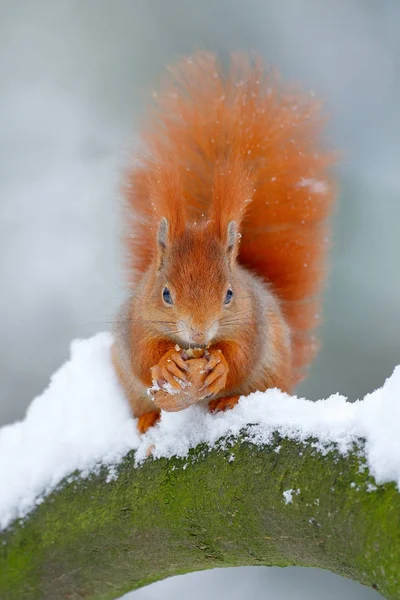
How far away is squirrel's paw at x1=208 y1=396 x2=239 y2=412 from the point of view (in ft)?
4.57

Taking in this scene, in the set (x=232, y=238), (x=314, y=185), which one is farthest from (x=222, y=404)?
(x=314, y=185)

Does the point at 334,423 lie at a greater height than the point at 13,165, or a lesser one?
lesser

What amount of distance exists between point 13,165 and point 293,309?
4.51 feet

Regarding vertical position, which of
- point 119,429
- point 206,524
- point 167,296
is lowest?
point 206,524

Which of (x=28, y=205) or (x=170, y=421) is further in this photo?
(x=28, y=205)

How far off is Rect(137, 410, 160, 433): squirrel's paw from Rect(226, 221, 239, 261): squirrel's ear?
1.16 feet

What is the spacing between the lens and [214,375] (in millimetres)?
1347

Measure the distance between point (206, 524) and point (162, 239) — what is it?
1.93ft

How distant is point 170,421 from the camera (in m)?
1.36

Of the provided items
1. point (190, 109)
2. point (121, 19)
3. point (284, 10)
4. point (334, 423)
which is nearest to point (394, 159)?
point (284, 10)

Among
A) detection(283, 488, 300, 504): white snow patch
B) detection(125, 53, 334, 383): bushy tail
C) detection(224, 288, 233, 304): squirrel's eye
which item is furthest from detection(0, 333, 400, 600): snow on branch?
A: detection(125, 53, 334, 383): bushy tail

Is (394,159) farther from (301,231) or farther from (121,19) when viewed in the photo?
(121,19)

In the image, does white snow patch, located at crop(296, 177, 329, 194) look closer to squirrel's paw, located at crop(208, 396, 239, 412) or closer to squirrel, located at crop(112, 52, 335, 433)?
squirrel, located at crop(112, 52, 335, 433)

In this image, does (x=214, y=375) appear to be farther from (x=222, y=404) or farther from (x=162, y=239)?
(x=162, y=239)
